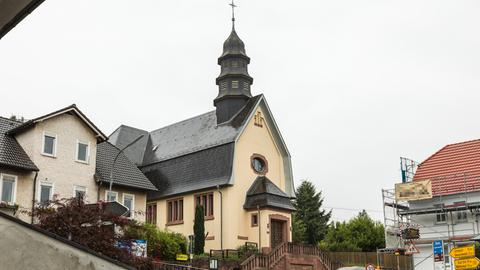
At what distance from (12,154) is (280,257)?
582 inches

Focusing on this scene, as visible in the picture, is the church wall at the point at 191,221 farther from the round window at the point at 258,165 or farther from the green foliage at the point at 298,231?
the green foliage at the point at 298,231

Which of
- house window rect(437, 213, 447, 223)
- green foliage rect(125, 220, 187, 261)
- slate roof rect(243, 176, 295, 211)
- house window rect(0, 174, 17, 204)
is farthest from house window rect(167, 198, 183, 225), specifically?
house window rect(437, 213, 447, 223)

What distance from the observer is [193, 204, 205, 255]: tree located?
37.0 metres

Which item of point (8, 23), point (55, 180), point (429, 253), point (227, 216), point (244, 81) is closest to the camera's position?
point (8, 23)

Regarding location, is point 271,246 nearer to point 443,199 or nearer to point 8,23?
point 443,199

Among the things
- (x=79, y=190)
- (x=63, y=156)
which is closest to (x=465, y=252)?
(x=79, y=190)

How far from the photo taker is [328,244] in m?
55.5

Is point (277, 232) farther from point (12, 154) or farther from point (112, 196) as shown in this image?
point (12, 154)

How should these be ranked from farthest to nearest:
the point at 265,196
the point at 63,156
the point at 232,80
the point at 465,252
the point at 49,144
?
1. the point at 232,80
2. the point at 265,196
3. the point at 63,156
4. the point at 49,144
5. the point at 465,252

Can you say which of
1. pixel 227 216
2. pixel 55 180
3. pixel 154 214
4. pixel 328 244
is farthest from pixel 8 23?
pixel 328 244

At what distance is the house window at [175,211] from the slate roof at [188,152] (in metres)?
0.76

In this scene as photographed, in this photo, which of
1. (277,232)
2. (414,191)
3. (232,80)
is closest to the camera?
(277,232)

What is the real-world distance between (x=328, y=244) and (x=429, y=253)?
14149mm

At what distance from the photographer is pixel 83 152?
107ft
